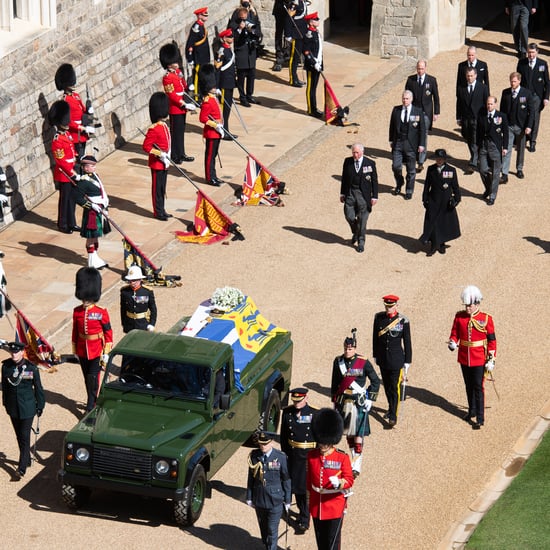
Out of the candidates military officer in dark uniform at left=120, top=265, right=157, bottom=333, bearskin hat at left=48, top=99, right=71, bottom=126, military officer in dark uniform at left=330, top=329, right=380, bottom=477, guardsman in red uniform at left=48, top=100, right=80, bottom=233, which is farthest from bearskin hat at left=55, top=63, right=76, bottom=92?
military officer in dark uniform at left=330, top=329, right=380, bottom=477

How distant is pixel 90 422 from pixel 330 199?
971 cm

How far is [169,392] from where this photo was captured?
15.5 meters

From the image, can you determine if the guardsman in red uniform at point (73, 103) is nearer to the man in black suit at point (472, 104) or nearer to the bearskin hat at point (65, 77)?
the bearskin hat at point (65, 77)

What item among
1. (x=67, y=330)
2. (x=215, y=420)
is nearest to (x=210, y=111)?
(x=67, y=330)

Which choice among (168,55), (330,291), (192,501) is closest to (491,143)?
(330,291)

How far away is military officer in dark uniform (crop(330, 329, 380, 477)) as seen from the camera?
1584 centimetres

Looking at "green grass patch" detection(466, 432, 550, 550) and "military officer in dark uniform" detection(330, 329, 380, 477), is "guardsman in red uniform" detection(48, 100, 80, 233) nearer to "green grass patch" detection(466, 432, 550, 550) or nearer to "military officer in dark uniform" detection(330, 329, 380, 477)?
"military officer in dark uniform" detection(330, 329, 380, 477)

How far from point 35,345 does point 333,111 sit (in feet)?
34.9

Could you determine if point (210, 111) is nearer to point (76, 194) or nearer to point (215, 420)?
point (76, 194)

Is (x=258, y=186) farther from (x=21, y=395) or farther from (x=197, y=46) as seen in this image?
(x=21, y=395)

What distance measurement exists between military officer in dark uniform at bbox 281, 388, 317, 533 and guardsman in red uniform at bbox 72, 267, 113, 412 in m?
2.92

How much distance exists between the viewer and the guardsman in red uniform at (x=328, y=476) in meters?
13.6

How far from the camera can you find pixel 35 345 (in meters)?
18.5

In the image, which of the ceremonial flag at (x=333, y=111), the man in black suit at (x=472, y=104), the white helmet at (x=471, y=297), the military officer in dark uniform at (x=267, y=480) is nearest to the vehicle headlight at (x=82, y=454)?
the military officer in dark uniform at (x=267, y=480)
